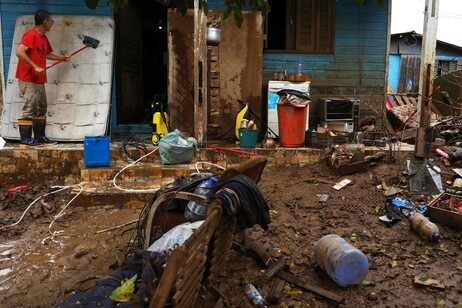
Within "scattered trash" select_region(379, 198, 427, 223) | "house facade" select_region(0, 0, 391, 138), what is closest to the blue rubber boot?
"house facade" select_region(0, 0, 391, 138)

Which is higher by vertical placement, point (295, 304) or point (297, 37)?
point (297, 37)

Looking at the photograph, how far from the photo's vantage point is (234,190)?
297 cm

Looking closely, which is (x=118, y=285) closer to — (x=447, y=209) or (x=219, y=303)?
(x=219, y=303)

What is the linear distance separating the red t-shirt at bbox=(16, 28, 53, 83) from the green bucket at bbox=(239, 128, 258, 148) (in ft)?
11.8

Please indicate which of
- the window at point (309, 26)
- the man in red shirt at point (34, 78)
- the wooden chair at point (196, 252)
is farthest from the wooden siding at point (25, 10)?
the wooden chair at point (196, 252)

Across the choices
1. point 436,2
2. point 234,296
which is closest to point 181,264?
point 234,296

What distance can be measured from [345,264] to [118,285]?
1.99 metres

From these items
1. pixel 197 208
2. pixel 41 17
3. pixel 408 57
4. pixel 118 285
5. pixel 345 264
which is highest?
pixel 408 57

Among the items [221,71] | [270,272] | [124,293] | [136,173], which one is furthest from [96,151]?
[124,293]

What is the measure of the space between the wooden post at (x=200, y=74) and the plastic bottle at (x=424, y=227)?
3.55 metres

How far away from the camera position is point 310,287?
144 inches

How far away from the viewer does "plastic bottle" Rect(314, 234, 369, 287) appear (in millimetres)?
3592

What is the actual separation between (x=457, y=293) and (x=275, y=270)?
166 cm

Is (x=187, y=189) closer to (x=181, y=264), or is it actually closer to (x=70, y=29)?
(x=181, y=264)
